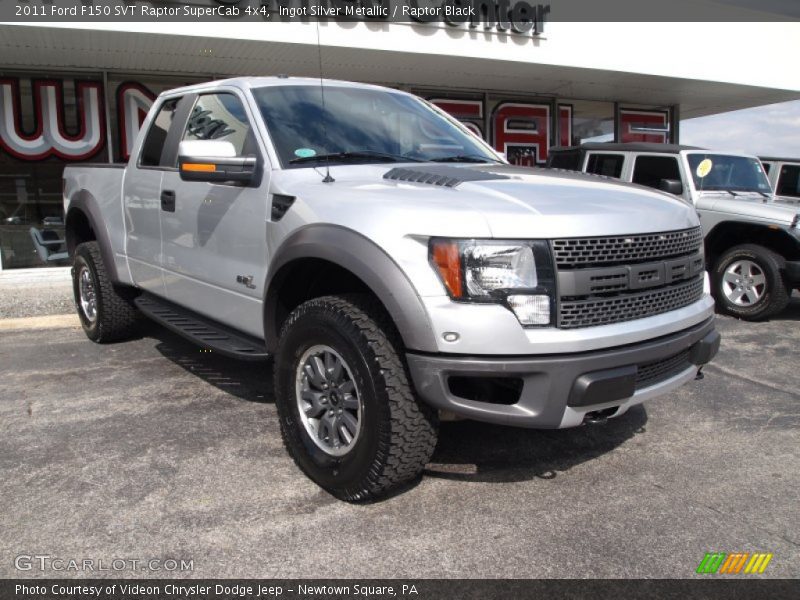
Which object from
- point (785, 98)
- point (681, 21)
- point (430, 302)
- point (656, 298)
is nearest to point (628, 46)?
point (681, 21)

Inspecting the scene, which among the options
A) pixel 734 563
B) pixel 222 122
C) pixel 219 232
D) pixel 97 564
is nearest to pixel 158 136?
pixel 222 122

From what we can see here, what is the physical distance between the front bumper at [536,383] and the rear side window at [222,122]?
5.63 ft

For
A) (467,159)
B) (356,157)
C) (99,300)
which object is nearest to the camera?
(356,157)

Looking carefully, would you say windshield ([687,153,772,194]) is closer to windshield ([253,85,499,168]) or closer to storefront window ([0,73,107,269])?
windshield ([253,85,499,168])

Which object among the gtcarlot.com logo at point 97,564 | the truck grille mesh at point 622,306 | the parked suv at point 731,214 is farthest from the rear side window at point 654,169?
the gtcarlot.com logo at point 97,564

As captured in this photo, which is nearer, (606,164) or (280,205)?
(280,205)

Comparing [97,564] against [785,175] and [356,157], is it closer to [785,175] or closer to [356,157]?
[356,157]

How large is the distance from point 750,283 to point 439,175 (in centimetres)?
524

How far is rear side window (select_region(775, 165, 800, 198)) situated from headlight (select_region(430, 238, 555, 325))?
9290 millimetres

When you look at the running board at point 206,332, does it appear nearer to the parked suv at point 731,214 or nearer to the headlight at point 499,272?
the headlight at point 499,272

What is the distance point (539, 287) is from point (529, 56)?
8.81m

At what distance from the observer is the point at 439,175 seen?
2.96m

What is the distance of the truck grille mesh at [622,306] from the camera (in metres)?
2.45

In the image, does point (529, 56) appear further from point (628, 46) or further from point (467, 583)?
point (467, 583)
